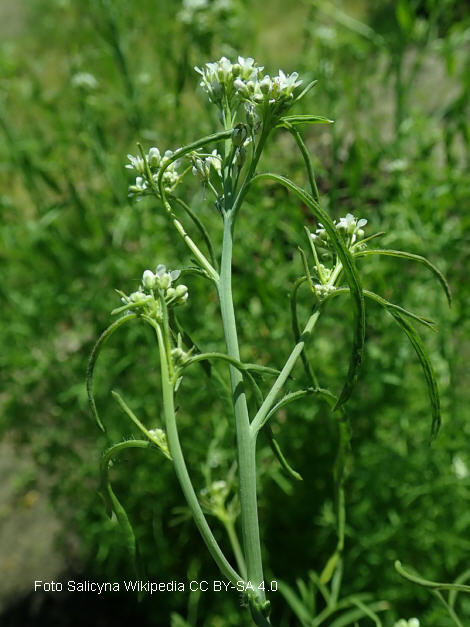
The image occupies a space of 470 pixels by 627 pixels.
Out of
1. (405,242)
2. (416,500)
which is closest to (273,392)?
(405,242)

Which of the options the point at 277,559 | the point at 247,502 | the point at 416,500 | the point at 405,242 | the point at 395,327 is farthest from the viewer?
the point at 277,559

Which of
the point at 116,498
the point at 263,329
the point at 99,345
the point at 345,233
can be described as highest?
the point at 263,329

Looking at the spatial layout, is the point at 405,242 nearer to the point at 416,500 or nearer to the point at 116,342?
the point at 416,500

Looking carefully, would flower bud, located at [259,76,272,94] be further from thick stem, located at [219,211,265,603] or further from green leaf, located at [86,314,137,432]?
green leaf, located at [86,314,137,432]

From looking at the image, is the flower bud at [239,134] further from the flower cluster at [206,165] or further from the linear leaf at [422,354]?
the linear leaf at [422,354]

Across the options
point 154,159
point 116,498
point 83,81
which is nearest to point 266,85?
point 154,159

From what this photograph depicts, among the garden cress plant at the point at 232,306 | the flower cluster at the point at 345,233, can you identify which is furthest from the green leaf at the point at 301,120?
the flower cluster at the point at 345,233

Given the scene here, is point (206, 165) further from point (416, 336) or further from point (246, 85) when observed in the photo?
point (416, 336)
